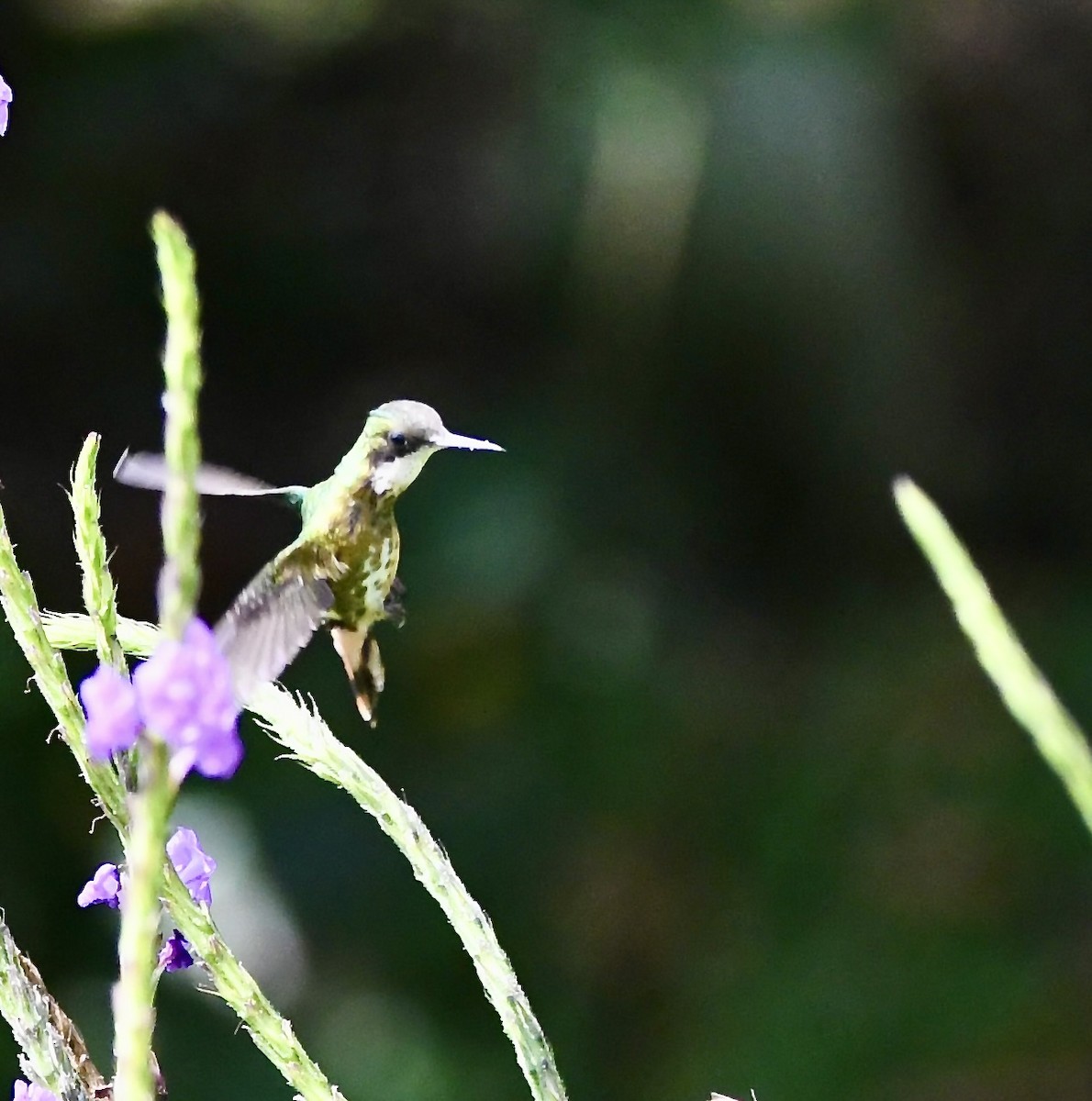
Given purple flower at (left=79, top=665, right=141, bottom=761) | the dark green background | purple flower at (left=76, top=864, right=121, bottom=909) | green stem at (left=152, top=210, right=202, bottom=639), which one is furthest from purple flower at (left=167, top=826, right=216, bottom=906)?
the dark green background

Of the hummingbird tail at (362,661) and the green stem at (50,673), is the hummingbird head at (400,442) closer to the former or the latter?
the hummingbird tail at (362,661)

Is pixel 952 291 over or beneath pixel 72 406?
over

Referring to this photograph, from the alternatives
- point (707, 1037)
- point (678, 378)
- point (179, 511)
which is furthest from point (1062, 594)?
point (179, 511)

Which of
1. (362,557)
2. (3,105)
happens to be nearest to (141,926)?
(3,105)

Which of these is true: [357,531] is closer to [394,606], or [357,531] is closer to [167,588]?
[394,606]

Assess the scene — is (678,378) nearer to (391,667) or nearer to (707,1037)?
(391,667)

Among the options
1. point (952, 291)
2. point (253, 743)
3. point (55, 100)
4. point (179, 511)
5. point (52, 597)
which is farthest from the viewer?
point (952, 291)

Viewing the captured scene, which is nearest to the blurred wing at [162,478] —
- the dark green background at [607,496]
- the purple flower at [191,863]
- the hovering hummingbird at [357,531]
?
the hovering hummingbird at [357,531]

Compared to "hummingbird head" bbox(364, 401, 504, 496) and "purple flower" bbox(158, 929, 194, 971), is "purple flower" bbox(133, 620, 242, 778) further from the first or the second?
"hummingbird head" bbox(364, 401, 504, 496)
